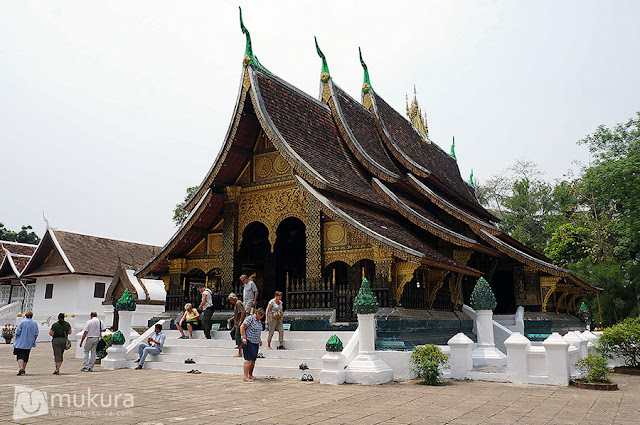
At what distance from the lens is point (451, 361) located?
8297 millimetres

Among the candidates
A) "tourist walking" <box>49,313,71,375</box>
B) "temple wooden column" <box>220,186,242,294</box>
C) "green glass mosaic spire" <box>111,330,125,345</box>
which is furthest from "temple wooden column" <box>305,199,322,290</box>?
"tourist walking" <box>49,313,71,375</box>

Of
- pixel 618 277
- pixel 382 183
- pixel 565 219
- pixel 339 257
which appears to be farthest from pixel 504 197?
pixel 339 257

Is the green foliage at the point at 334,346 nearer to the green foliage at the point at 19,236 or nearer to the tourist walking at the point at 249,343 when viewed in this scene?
the tourist walking at the point at 249,343

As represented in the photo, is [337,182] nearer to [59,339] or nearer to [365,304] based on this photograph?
[365,304]

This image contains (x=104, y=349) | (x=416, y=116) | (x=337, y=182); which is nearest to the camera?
(x=104, y=349)

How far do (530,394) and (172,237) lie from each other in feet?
29.4

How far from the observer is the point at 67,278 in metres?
25.8

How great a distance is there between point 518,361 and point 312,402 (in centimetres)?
364

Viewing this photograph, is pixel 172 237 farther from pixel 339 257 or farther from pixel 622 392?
pixel 622 392

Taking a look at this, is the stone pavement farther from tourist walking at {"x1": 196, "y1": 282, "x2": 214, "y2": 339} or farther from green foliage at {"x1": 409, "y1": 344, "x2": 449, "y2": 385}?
tourist walking at {"x1": 196, "y1": 282, "x2": 214, "y2": 339}

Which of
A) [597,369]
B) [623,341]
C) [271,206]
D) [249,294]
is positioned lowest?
[597,369]

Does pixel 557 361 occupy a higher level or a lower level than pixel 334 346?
lower

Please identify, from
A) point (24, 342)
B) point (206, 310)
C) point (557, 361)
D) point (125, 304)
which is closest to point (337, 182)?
point (206, 310)

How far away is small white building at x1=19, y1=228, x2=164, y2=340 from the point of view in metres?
25.2
